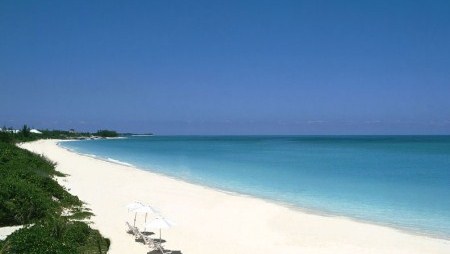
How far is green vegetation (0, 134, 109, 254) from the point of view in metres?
8.19

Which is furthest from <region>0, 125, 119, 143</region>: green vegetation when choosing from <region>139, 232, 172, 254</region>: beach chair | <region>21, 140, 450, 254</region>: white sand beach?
<region>139, 232, 172, 254</region>: beach chair

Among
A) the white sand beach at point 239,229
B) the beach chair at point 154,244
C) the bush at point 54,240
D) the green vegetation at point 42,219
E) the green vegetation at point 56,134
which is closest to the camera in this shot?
the bush at point 54,240

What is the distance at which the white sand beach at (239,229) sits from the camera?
11.6 meters

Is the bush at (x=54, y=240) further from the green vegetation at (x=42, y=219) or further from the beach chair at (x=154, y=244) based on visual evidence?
the beach chair at (x=154, y=244)

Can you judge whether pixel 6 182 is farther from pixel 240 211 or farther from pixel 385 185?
pixel 385 185

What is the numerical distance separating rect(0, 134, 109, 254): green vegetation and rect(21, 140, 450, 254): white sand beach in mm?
826

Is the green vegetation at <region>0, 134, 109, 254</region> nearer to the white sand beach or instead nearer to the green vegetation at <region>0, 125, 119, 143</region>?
the white sand beach

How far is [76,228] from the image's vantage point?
10539 mm

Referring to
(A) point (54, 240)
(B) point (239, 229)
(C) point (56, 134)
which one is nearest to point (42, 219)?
(A) point (54, 240)

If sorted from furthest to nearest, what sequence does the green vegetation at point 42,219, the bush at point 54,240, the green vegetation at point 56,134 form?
the green vegetation at point 56,134, the green vegetation at point 42,219, the bush at point 54,240

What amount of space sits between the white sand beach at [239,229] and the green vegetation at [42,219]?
2.71 ft

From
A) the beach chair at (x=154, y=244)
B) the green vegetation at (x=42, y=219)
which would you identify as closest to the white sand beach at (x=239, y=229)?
the beach chair at (x=154, y=244)

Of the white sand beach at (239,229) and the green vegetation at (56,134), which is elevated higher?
the green vegetation at (56,134)

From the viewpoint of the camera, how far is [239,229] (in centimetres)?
1383
